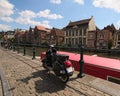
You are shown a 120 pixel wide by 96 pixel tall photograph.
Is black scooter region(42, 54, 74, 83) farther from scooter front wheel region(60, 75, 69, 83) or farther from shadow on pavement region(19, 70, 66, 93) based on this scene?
shadow on pavement region(19, 70, 66, 93)


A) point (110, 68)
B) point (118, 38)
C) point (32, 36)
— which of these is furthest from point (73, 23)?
point (110, 68)

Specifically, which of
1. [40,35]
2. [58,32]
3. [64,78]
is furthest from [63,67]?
[40,35]

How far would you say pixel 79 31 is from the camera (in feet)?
185

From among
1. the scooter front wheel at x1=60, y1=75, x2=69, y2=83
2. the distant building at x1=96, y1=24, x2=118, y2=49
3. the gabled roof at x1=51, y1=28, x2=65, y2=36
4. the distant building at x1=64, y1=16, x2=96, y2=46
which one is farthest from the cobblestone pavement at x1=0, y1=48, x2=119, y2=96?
the gabled roof at x1=51, y1=28, x2=65, y2=36

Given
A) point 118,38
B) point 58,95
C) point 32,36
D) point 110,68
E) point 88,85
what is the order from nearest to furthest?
1. point 58,95
2. point 88,85
3. point 110,68
4. point 118,38
5. point 32,36

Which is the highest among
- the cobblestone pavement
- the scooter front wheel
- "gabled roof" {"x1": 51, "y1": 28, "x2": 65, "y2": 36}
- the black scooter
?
"gabled roof" {"x1": 51, "y1": 28, "x2": 65, "y2": 36}

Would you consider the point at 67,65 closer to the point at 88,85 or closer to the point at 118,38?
the point at 88,85

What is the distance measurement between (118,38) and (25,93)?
59.3 m

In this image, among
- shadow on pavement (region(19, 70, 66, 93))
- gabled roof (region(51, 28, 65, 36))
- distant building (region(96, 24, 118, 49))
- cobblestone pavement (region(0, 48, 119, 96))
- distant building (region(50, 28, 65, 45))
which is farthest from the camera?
distant building (region(50, 28, 65, 45))

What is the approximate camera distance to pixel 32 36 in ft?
264

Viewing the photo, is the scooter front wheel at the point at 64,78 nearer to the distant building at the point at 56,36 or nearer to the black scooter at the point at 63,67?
the black scooter at the point at 63,67

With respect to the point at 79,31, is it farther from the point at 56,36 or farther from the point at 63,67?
the point at 63,67

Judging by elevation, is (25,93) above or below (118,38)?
below

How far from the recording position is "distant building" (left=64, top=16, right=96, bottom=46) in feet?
176
